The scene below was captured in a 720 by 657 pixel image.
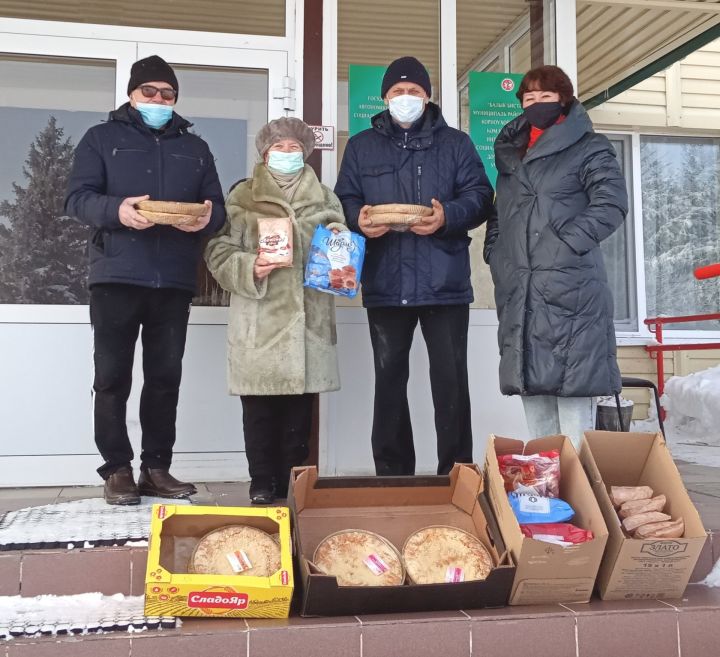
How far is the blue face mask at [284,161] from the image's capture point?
10.6 ft

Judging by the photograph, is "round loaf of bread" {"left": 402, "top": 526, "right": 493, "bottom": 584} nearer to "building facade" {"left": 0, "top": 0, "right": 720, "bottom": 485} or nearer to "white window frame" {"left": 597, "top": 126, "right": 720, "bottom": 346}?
"building facade" {"left": 0, "top": 0, "right": 720, "bottom": 485}

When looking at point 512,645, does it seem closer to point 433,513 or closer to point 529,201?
point 433,513

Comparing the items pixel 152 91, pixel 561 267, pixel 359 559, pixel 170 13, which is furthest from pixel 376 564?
pixel 170 13

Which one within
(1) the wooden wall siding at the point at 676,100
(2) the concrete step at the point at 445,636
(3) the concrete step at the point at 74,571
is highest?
(1) the wooden wall siding at the point at 676,100

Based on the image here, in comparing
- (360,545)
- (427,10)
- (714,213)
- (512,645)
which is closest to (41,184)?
(427,10)

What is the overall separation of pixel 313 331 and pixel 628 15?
366cm

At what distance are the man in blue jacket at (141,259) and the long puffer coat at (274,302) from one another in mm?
115

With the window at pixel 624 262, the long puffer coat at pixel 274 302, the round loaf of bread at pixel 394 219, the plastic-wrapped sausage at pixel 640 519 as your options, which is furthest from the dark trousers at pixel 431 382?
the window at pixel 624 262

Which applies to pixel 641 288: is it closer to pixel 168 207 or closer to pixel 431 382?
pixel 431 382

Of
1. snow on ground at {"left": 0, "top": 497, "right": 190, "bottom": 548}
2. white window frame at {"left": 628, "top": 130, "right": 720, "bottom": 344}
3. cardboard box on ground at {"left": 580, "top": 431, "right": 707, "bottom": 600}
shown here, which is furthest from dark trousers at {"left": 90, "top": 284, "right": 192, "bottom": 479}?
white window frame at {"left": 628, "top": 130, "right": 720, "bottom": 344}

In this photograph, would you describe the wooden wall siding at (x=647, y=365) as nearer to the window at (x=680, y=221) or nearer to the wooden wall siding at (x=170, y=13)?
the window at (x=680, y=221)

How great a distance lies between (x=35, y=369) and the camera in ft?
13.0

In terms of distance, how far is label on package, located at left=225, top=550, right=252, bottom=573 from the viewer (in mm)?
2363

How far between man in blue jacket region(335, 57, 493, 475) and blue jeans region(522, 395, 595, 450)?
1.01ft
